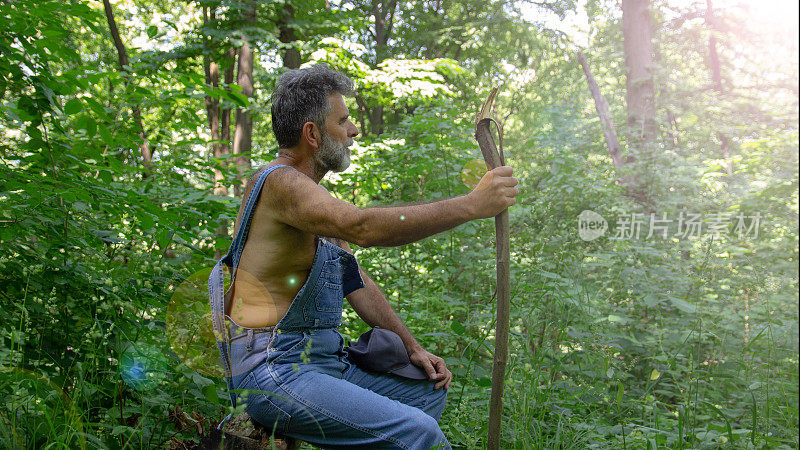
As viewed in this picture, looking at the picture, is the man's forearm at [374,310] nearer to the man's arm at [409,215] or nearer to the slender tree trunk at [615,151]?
the man's arm at [409,215]

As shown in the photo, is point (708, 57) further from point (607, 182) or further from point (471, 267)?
point (471, 267)

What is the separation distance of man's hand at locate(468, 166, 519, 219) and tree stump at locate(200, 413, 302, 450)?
3.53 feet

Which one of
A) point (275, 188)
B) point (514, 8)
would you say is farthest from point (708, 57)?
point (275, 188)

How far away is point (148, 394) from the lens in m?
2.38

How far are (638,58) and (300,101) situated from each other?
38.1 feet

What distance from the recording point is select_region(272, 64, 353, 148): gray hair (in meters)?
2.07

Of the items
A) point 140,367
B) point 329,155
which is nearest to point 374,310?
point 329,155

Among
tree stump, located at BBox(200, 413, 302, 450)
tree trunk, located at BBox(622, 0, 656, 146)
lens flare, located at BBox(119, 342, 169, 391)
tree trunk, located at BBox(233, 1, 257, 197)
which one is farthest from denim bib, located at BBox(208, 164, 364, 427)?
tree trunk, located at BBox(622, 0, 656, 146)

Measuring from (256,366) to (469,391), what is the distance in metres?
1.61

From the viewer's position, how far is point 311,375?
6.03ft

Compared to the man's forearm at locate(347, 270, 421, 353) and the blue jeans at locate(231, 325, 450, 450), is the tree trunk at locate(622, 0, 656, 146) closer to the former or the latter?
the man's forearm at locate(347, 270, 421, 353)

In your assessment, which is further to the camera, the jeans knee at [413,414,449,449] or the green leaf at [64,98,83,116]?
the green leaf at [64,98,83,116]

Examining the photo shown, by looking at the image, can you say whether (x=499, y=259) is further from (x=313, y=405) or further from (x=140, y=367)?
(x=140, y=367)

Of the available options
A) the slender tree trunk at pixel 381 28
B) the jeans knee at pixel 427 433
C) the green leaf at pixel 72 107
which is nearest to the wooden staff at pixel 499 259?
the jeans knee at pixel 427 433
